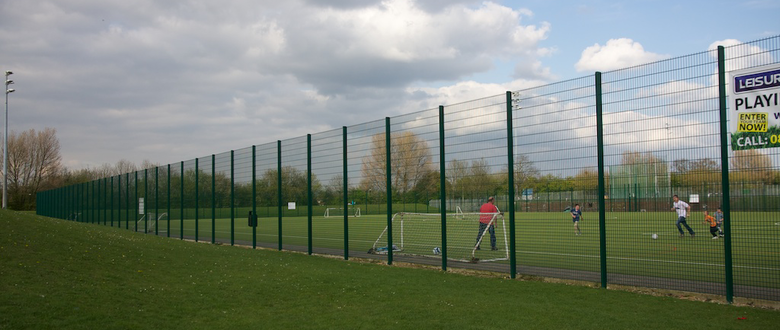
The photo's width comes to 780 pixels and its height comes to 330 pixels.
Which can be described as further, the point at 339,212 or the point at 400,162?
the point at 339,212

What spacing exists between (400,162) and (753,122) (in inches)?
284

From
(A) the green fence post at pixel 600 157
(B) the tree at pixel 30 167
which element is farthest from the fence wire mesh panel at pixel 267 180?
(B) the tree at pixel 30 167

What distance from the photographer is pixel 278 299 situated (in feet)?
26.1

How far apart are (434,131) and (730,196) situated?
18.3 ft

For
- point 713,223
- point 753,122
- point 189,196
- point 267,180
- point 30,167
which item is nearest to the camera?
point 753,122

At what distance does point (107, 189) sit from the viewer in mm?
34250

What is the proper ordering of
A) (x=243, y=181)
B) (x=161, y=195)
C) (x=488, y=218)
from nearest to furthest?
(x=488, y=218) → (x=243, y=181) → (x=161, y=195)

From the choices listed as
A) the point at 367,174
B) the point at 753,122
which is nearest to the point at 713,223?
the point at 753,122

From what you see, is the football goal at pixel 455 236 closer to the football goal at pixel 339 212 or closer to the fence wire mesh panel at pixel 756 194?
the football goal at pixel 339 212

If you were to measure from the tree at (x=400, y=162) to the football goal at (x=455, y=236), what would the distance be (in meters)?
0.84

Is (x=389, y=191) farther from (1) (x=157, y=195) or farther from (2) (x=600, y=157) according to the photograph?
(1) (x=157, y=195)

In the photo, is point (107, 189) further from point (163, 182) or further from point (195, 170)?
point (195, 170)

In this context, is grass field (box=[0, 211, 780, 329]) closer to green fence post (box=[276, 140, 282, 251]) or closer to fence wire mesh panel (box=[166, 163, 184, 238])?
green fence post (box=[276, 140, 282, 251])

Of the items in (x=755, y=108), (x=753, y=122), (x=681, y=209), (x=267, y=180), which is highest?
(x=755, y=108)
